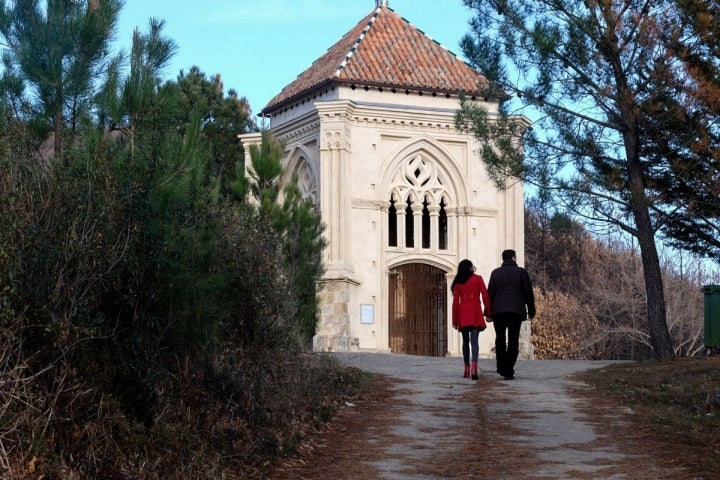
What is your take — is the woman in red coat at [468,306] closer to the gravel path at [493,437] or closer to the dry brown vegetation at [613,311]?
the gravel path at [493,437]

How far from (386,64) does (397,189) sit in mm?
3893

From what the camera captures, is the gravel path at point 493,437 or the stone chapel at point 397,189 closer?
the gravel path at point 493,437

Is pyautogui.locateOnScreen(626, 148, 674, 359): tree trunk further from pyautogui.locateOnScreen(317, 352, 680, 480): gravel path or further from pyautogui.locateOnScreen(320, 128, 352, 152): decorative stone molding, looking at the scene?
Result: pyautogui.locateOnScreen(320, 128, 352, 152): decorative stone molding

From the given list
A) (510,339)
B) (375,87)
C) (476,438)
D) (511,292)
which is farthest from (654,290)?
(375,87)

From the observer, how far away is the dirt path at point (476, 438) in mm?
9672

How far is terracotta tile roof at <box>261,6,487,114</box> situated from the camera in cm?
3491

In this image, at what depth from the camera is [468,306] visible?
1658cm

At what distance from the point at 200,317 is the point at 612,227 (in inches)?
478

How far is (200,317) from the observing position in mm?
10617

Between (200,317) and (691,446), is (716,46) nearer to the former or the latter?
(691,446)

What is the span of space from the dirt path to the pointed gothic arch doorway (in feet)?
62.0

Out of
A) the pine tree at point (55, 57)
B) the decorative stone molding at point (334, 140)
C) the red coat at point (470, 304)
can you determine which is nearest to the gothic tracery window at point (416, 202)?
the decorative stone molding at point (334, 140)

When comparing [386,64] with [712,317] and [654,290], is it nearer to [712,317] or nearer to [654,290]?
[654,290]

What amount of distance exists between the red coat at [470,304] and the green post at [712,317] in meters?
5.94
